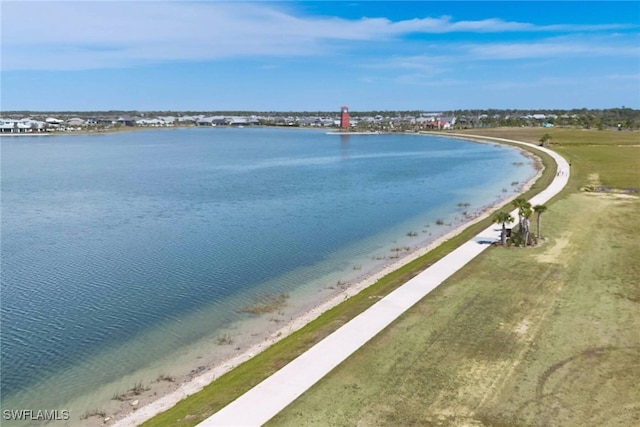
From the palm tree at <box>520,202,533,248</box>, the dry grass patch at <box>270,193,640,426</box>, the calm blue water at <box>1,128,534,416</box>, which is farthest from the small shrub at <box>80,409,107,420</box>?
the palm tree at <box>520,202,533,248</box>

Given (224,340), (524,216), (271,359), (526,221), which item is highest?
(524,216)

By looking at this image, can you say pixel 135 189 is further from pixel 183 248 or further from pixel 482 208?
pixel 482 208

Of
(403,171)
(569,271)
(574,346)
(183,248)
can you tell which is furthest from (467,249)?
(403,171)

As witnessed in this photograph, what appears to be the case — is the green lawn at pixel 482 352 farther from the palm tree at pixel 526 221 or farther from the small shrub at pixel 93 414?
the small shrub at pixel 93 414

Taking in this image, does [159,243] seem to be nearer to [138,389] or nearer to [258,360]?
[138,389]

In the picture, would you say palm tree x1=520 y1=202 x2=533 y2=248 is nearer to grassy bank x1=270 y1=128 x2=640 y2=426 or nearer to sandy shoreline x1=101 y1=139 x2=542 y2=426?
grassy bank x1=270 y1=128 x2=640 y2=426

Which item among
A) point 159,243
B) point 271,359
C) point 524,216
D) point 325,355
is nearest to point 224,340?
point 271,359

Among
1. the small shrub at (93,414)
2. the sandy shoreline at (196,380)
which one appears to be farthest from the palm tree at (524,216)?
the small shrub at (93,414)
